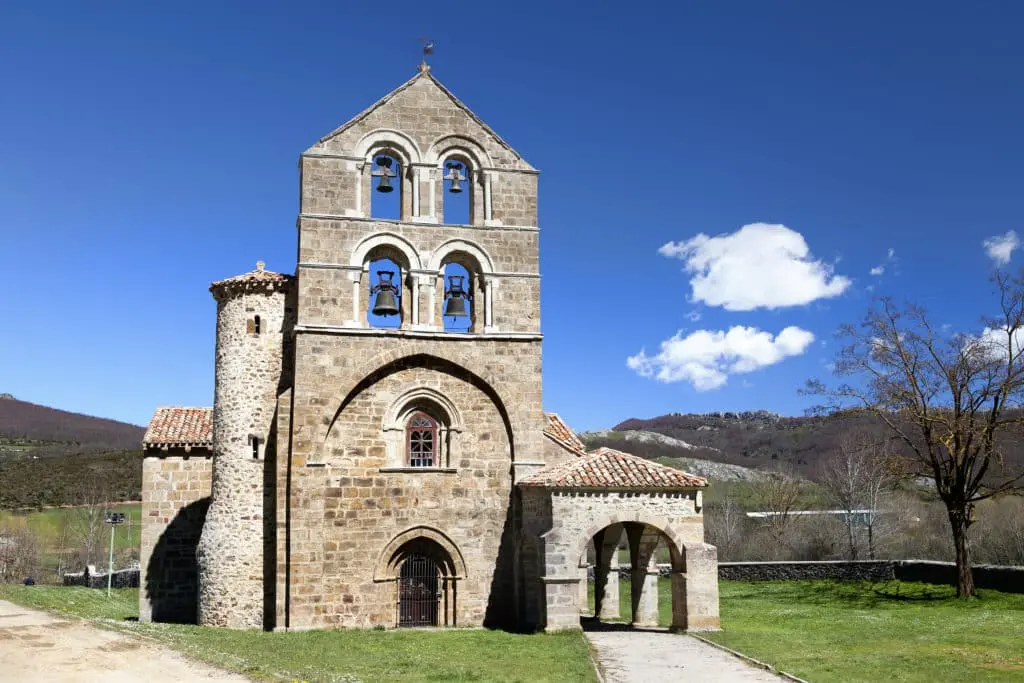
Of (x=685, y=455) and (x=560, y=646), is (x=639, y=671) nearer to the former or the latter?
(x=560, y=646)

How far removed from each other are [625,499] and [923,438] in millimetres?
11324

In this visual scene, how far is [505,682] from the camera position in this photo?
597 inches

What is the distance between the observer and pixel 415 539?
73.7ft

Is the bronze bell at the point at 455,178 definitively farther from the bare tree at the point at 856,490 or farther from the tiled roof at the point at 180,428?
the bare tree at the point at 856,490

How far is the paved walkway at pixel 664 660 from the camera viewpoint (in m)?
16.0

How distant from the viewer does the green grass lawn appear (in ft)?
51.3

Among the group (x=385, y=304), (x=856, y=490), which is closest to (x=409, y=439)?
(x=385, y=304)

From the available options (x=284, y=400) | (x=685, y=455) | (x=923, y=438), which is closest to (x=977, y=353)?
(x=923, y=438)

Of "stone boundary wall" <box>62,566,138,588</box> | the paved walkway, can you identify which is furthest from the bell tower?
"stone boundary wall" <box>62,566,138,588</box>

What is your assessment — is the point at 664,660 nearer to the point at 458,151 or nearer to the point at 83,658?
the point at 83,658

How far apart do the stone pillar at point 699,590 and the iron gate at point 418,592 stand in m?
5.95

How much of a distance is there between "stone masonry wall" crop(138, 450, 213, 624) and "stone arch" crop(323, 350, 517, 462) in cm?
571

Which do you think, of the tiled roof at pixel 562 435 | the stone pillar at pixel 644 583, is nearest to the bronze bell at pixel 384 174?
the tiled roof at pixel 562 435

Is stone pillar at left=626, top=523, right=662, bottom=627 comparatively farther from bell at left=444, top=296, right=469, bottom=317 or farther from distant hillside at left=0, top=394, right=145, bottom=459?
distant hillside at left=0, top=394, right=145, bottom=459
